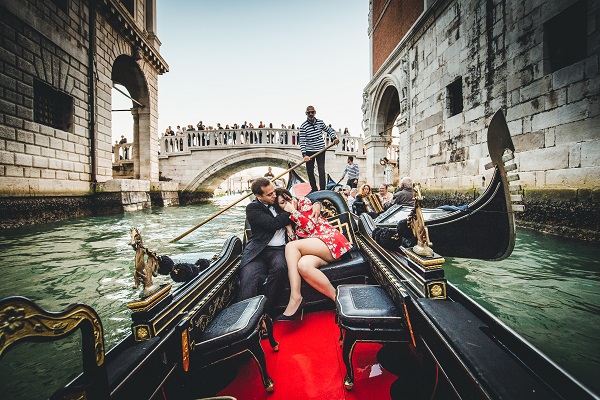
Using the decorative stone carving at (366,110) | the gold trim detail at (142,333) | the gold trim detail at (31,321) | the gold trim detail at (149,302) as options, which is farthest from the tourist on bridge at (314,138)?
the decorative stone carving at (366,110)

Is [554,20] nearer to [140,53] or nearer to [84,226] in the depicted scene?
[84,226]

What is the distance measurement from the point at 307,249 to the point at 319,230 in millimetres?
225

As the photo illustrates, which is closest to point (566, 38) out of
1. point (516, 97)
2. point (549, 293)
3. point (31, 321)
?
point (516, 97)

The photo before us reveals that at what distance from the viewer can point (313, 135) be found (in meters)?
3.80

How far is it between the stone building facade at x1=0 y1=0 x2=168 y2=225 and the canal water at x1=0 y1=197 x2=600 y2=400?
119cm

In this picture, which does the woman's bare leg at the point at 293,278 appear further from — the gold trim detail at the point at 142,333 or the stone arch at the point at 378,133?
the stone arch at the point at 378,133

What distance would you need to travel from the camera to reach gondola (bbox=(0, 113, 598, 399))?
595mm

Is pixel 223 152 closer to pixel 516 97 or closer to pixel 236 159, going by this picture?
pixel 236 159

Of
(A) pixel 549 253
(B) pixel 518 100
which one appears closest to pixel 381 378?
(A) pixel 549 253

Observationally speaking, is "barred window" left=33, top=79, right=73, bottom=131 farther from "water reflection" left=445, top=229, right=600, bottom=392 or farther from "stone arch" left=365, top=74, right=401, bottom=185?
"stone arch" left=365, top=74, right=401, bottom=185

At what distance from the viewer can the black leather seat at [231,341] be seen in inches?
40.8

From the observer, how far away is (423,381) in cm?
108

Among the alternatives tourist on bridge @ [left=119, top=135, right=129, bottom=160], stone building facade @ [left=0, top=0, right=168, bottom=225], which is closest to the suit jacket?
stone building facade @ [left=0, top=0, right=168, bottom=225]

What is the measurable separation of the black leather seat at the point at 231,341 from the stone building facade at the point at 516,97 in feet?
11.8
